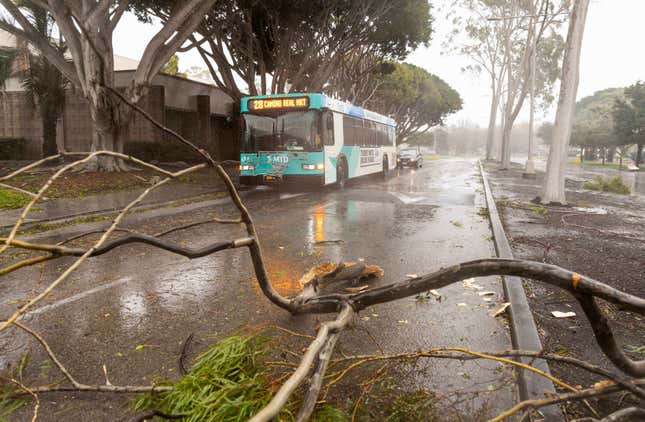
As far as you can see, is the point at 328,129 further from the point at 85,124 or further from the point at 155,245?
the point at 85,124

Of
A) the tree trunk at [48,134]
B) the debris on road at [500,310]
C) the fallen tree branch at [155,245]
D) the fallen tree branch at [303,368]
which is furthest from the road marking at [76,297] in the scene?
the tree trunk at [48,134]

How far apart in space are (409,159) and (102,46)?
993 inches

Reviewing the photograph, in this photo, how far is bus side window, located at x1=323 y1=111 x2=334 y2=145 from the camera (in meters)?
15.8

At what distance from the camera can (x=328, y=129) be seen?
52.8 ft

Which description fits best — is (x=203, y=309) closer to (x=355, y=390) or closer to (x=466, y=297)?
(x=355, y=390)

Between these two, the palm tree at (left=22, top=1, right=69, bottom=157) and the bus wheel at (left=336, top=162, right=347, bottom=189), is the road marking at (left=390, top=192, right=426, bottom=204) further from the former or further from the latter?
the palm tree at (left=22, top=1, right=69, bottom=157)

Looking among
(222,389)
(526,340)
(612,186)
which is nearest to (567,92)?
(612,186)

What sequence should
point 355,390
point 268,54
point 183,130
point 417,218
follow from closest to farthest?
1. point 355,390
2. point 417,218
3. point 268,54
4. point 183,130

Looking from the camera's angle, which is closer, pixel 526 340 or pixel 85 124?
pixel 526 340

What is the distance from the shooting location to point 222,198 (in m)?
14.2

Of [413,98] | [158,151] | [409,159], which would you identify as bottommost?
[409,159]

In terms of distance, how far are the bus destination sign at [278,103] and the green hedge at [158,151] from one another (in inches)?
412

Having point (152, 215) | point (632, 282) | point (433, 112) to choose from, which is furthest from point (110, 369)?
point (433, 112)

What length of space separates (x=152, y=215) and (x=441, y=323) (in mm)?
8170
